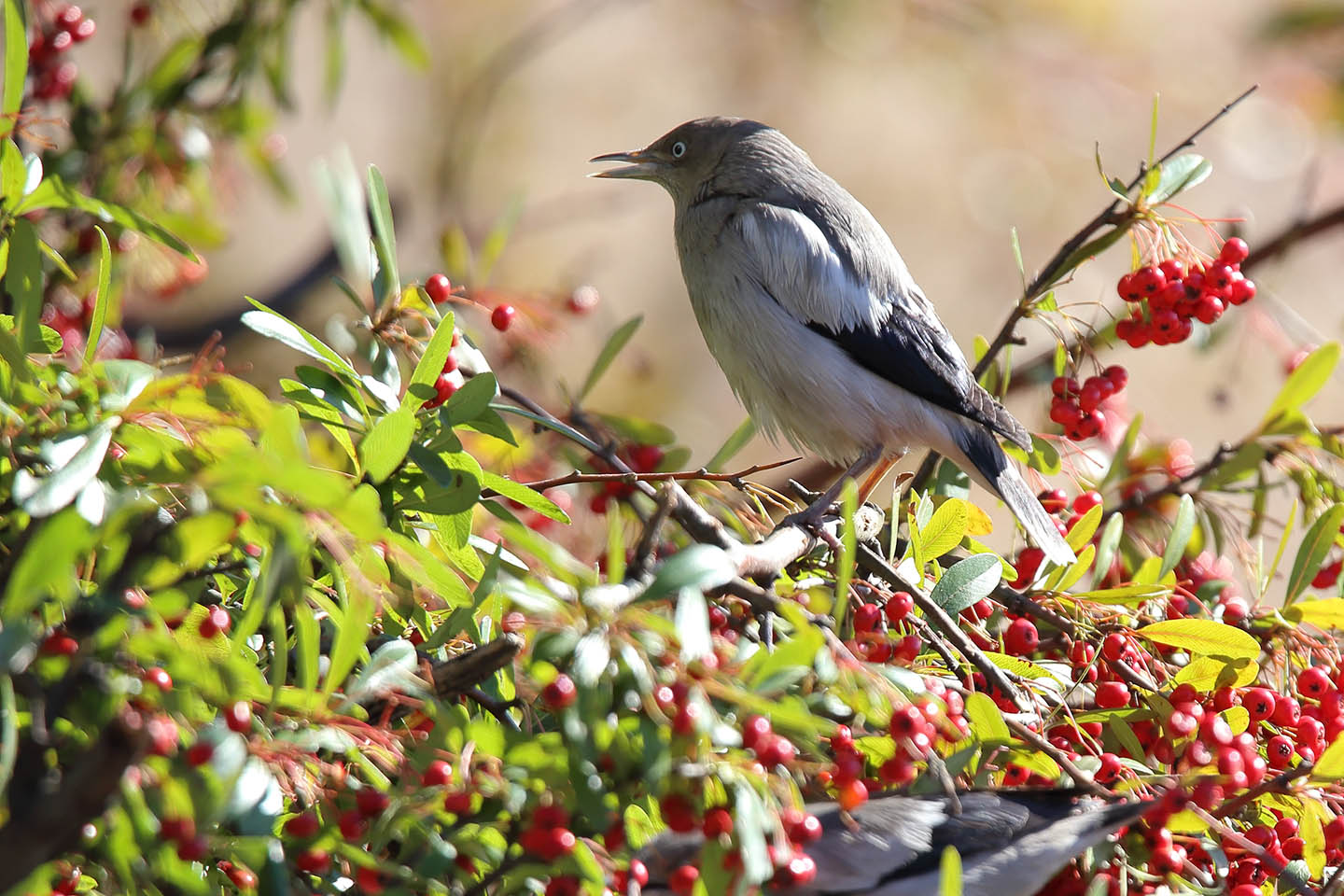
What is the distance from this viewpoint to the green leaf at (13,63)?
1739mm

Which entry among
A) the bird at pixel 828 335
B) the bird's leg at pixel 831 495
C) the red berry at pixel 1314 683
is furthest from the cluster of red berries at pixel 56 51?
the red berry at pixel 1314 683

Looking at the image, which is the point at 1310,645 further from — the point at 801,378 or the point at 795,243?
the point at 795,243

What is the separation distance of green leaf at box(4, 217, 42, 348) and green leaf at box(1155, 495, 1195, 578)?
6.26ft

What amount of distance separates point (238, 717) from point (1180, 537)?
1730mm

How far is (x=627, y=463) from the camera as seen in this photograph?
2947 mm

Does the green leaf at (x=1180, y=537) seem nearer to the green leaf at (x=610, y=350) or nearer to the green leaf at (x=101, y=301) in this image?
the green leaf at (x=610, y=350)

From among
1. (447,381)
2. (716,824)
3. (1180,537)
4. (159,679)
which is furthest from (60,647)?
(1180,537)

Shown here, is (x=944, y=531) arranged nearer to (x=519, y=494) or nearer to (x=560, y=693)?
(x=519, y=494)

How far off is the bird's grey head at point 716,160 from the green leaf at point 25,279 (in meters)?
2.36

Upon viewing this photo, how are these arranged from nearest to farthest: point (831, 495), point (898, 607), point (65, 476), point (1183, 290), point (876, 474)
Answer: point (65, 476), point (898, 607), point (1183, 290), point (831, 495), point (876, 474)

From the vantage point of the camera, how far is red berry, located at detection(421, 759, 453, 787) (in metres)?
1.38

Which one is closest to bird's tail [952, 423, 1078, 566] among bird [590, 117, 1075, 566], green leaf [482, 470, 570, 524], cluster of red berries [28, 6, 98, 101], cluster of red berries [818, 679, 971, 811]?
bird [590, 117, 1075, 566]

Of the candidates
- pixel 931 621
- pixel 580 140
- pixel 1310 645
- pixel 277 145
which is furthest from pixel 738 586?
pixel 580 140

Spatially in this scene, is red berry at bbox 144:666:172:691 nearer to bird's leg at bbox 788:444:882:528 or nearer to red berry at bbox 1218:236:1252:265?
bird's leg at bbox 788:444:882:528
